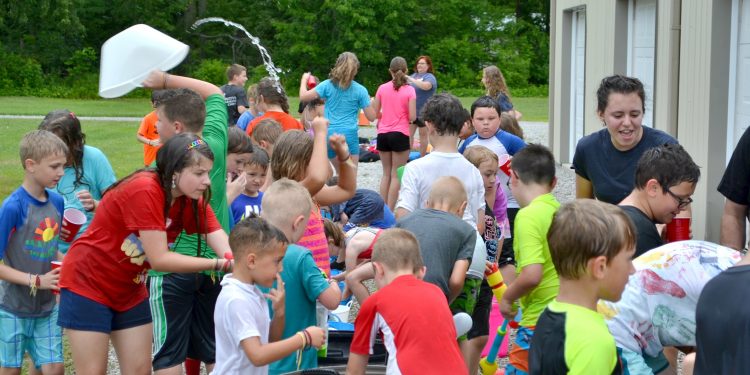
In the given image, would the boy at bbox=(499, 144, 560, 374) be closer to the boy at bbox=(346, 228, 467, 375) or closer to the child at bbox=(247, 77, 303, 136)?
the boy at bbox=(346, 228, 467, 375)

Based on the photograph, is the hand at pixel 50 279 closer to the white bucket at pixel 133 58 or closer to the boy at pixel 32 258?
the boy at pixel 32 258

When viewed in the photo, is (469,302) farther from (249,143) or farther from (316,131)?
(249,143)

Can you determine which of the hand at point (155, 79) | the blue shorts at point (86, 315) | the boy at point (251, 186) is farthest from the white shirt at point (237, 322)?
the boy at point (251, 186)

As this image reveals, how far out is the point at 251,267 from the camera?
4.12 meters

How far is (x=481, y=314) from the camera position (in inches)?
230

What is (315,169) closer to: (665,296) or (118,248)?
(118,248)

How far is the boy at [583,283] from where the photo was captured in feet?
9.88

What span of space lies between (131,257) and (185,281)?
54 centimetres

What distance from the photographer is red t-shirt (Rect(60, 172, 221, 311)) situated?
4.36m

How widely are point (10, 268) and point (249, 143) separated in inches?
69.7

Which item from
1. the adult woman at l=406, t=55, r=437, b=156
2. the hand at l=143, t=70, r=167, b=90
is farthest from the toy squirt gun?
the adult woman at l=406, t=55, r=437, b=156

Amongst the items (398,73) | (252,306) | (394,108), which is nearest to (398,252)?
(252,306)

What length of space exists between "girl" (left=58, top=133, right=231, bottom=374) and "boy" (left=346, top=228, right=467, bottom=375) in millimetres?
745

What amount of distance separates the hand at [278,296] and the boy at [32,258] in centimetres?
164
